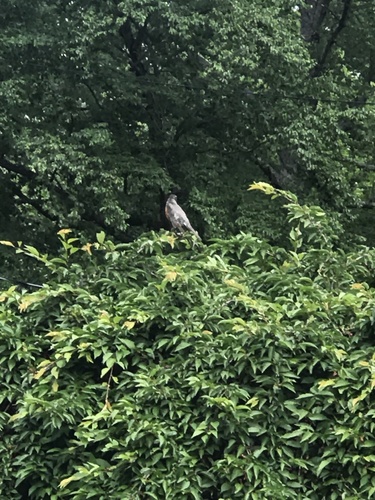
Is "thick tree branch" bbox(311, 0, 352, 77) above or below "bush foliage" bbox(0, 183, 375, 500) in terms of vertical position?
above

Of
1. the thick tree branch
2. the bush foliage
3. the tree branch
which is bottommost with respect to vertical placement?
the tree branch

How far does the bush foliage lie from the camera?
3109 millimetres

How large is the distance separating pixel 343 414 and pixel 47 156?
6376mm

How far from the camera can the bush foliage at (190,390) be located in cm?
311

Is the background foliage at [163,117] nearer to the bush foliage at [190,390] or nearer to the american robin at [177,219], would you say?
the american robin at [177,219]

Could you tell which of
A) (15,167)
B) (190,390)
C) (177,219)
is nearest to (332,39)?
(15,167)

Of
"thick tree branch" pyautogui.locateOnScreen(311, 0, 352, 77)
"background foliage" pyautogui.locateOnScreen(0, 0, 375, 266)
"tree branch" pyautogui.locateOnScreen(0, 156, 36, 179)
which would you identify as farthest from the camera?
"thick tree branch" pyautogui.locateOnScreen(311, 0, 352, 77)

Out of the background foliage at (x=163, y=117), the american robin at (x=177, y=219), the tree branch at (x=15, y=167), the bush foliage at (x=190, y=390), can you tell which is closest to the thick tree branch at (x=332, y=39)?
the background foliage at (x=163, y=117)

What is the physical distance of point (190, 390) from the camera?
3.28 metres

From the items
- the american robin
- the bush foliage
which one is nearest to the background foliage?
the american robin

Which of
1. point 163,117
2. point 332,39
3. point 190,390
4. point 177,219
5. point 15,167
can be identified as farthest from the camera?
point 332,39

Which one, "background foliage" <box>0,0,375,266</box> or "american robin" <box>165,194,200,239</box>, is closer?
"american robin" <box>165,194,200,239</box>

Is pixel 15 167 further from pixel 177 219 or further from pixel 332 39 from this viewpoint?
pixel 177 219

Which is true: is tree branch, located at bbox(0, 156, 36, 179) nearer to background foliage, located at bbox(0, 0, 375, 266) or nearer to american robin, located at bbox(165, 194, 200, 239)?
background foliage, located at bbox(0, 0, 375, 266)
